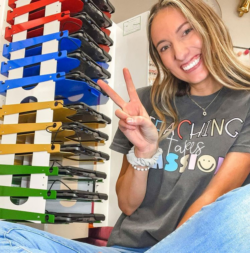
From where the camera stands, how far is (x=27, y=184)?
4.71ft

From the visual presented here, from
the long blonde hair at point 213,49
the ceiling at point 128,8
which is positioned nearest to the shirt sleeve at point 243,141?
the long blonde hair at point 213,49

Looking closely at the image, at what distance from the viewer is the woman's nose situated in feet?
3.16

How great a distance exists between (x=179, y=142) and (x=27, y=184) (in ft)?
2.60

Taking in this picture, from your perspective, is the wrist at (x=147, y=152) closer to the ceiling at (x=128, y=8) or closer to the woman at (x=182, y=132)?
the woman at (x=182, y=132)

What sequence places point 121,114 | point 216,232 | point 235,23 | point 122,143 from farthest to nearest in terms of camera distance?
point 235,23 → point 122,143 → point 121,114 → point 216,232

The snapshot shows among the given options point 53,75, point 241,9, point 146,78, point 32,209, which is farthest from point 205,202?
point 241,9

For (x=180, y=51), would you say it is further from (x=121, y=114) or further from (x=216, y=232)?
(x=216, y=232)

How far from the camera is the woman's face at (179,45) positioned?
974 mm

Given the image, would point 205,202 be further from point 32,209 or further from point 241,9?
point 241,9

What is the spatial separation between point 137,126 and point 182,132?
18cm

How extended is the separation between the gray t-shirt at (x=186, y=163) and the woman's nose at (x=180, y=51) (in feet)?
0.51

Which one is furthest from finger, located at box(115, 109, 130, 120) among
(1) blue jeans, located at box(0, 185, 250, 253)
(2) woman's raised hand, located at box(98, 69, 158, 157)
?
(1) blue jeans, located at box(0, 185, 250, 253)

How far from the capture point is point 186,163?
93 cm

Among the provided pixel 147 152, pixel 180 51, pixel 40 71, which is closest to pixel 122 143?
pixel 147 152
